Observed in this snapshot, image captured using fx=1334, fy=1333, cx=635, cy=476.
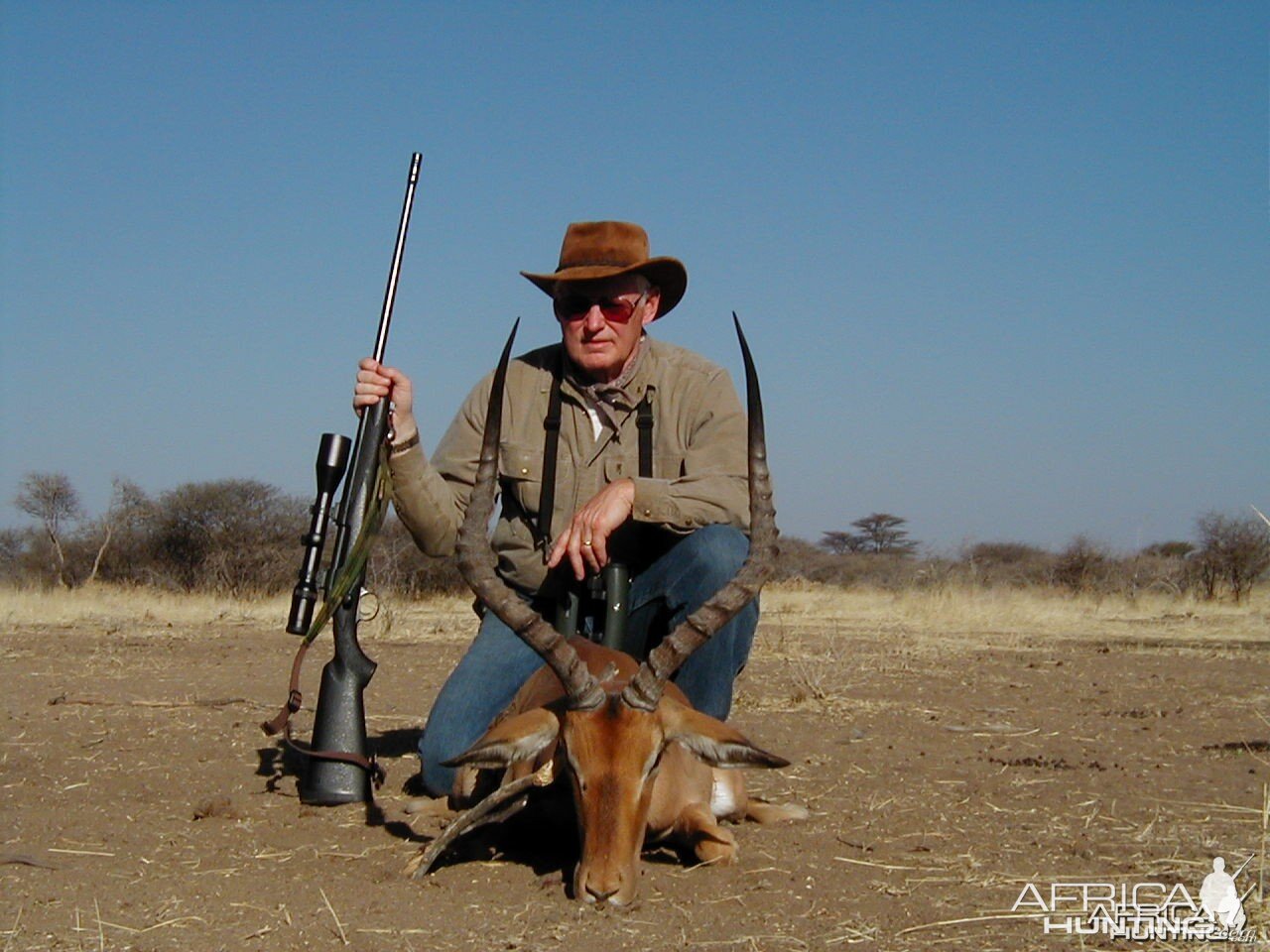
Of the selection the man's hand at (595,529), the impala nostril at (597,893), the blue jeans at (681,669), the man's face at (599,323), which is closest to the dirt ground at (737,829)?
the impala nostril at (597,893)

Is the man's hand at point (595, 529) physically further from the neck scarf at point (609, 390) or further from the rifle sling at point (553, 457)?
the neck scarf at point (609, 390)

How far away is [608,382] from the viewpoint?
581 centimetres

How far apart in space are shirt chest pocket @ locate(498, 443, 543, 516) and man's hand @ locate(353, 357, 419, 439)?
522 millimetres

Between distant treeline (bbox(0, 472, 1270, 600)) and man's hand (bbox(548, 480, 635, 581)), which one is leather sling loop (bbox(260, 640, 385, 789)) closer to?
man's hand (bbox(548, 480, 635, 581))

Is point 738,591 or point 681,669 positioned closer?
point 738,591

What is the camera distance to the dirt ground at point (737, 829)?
12.3 feet

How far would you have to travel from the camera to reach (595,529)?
16.6ft

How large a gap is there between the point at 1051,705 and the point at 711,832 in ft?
15.4

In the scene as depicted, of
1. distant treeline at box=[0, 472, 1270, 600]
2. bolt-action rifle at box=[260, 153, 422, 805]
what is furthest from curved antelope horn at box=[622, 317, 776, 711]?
distant treeline at box=[0, 472, 1270, 600]

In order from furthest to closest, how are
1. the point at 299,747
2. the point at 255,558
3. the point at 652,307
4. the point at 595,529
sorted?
1. the point at 255,558
2. the point at 652,307
3. the point at 299,747
4. the point at 595,529

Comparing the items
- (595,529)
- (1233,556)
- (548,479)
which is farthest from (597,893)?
(1233,556)

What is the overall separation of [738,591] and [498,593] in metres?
0.78

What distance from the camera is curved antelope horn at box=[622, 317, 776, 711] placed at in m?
4.09

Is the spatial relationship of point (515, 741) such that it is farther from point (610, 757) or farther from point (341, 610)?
point (341, 610)
